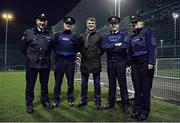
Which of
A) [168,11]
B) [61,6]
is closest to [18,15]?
[61,6]

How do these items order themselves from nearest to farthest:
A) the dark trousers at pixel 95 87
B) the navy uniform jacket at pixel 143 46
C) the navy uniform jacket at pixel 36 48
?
1. the navy uniform jacket at pixel 143 46
2. the navy uniform jacket at pixel 36 48
3. the dark trousers at pixel 95 87

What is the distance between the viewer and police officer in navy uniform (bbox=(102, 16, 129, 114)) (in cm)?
560

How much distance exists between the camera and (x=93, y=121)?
4953 millimetres

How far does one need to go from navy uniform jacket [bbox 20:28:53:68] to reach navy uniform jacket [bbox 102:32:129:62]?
130 cm

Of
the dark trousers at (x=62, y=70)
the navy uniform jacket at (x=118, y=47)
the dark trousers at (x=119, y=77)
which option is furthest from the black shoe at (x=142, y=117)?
the dark trousers at (x=62, y=70)

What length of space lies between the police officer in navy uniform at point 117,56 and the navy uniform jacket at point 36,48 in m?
1.28

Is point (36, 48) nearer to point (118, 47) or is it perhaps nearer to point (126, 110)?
point (118, 47)

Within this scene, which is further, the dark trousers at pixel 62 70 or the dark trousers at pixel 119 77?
the dark trousers at pixel 62 70

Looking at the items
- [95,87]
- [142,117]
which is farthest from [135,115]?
[95,87]

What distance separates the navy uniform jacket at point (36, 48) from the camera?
552cm

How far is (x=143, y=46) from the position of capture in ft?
16.7

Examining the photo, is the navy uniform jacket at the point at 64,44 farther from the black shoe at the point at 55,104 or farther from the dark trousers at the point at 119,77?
the black shoe at the point at 55,104

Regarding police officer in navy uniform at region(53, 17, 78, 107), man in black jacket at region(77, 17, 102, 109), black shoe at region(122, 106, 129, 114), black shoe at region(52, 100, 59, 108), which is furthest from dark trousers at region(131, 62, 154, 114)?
black shoe at region(52, 100, 59, 108)

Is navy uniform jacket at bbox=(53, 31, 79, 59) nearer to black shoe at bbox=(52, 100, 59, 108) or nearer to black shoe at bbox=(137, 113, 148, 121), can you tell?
black shoe at bbox=(52, 100, 59, 108)
